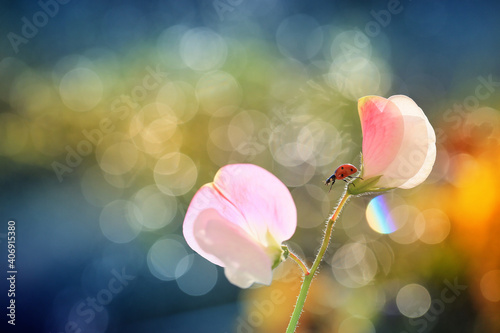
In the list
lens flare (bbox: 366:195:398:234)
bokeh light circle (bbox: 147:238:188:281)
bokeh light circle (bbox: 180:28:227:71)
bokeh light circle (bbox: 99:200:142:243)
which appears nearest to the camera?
lens flare (bbox: 366:195:398:234)

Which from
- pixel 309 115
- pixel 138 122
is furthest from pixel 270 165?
pixel 138 122

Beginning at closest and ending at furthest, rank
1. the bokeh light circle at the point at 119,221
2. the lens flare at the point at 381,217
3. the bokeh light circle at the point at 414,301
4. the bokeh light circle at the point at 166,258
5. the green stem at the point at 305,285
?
1. the green stem at the point at 305,285
2. the bokeh light circle at the point at 414,301
3. the lens flare at the point at 381,217
4. the bokeh light circle at the point at 166,258
5. the bokeh light circle at the point at 119,221

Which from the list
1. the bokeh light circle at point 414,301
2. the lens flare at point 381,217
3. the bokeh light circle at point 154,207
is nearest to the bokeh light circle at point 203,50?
the bokeh light circle at point 154,207

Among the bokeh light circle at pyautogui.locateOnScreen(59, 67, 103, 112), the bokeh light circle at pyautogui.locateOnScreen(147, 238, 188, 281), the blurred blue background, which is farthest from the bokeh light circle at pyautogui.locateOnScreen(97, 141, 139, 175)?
the bokeh light circle at pyautogui.locateOnScreen(147, 238, 188, 281)

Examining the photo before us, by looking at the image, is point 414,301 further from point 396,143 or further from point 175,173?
point 396,143

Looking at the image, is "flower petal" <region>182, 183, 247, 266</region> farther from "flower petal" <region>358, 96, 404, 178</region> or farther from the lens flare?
the lens flare

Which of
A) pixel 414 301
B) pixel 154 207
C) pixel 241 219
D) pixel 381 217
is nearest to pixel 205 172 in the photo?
pixel 154 207

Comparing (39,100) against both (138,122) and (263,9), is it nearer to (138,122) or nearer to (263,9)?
(138,122)

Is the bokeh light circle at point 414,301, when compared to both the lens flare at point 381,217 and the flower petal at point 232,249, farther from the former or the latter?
the flower petal at point 232,249
